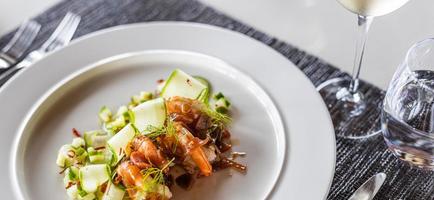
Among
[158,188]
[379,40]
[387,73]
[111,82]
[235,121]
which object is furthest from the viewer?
[379,40]

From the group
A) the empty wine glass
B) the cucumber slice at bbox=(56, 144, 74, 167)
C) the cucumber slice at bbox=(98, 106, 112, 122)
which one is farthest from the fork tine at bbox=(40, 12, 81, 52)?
the empty wine glass

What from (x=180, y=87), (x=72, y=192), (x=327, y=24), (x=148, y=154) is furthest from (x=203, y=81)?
(x=327, y=24)

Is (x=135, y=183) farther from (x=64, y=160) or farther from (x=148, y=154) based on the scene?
(x=64, y=160)

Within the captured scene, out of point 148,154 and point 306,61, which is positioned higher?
point 148,154

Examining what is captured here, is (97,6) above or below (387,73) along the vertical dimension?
above

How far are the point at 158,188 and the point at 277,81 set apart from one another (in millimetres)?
423

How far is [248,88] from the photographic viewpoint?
1.40 meters

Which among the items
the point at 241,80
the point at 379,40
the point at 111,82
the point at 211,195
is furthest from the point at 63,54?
the point at 379,40

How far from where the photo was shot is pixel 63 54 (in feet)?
4.81

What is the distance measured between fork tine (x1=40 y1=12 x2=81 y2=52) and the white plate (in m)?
0.17

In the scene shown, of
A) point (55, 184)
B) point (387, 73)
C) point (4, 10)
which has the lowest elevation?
point (387, 73)

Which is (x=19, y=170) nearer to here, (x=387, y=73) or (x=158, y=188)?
(x=158, y=188)

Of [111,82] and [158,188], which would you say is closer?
[158,188]

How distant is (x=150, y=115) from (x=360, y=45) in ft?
1.79
